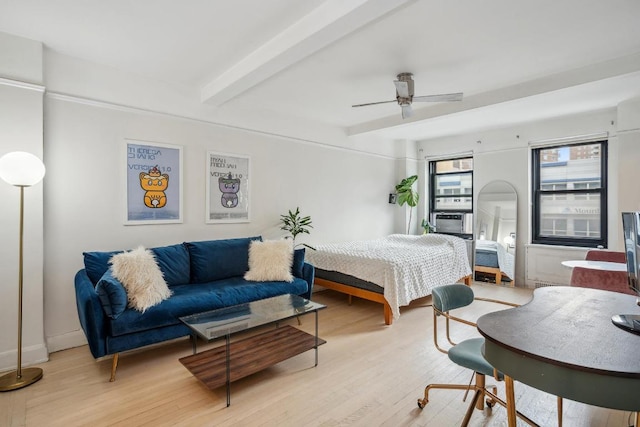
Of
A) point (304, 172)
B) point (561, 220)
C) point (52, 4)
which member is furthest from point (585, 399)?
point (561, 220)

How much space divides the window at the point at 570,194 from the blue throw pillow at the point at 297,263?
12.9ft

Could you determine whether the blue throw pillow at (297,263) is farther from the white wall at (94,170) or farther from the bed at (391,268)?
the white wall at (94,170)

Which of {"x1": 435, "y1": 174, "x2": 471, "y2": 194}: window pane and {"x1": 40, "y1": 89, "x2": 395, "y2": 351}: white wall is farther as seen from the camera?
{"x1": 435, "y1": 174, "x2": 471, "y2": 194}: window pane

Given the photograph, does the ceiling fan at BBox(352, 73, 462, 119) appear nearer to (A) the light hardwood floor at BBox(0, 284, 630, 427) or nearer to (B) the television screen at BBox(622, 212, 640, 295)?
(B) the television screen at BBox(622, 212, 640, 295)

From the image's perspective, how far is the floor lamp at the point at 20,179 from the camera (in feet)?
7.93

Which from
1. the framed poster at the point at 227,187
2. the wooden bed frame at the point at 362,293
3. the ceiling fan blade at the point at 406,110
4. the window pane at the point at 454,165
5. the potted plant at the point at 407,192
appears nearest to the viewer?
the ceiling fan blade at the point at 406,110

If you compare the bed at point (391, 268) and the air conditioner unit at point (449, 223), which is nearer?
the bed at point (391, 268)

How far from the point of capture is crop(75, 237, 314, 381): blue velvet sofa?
249 centimetres

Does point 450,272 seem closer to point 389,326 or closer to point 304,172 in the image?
point 389,326

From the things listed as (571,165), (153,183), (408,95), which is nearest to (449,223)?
(571,165)

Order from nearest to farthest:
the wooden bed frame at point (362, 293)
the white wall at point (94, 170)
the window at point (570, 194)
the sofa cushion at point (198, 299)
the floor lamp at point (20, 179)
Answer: the floor lamp at point (20, 179) → the sofa cushion at point (198, 299) → the white wall at point (94, 170) → the wooden bed frame at point (362, 293) → the window at point (570, 194)

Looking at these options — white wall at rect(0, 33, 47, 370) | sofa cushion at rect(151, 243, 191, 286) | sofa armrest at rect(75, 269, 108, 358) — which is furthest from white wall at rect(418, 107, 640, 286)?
white wall at rect(0, 33, 47, 370)

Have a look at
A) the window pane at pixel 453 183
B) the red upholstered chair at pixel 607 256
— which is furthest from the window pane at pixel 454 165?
the red upholstered chair at pixel 607 256

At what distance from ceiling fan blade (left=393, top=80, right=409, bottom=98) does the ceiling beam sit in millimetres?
961
